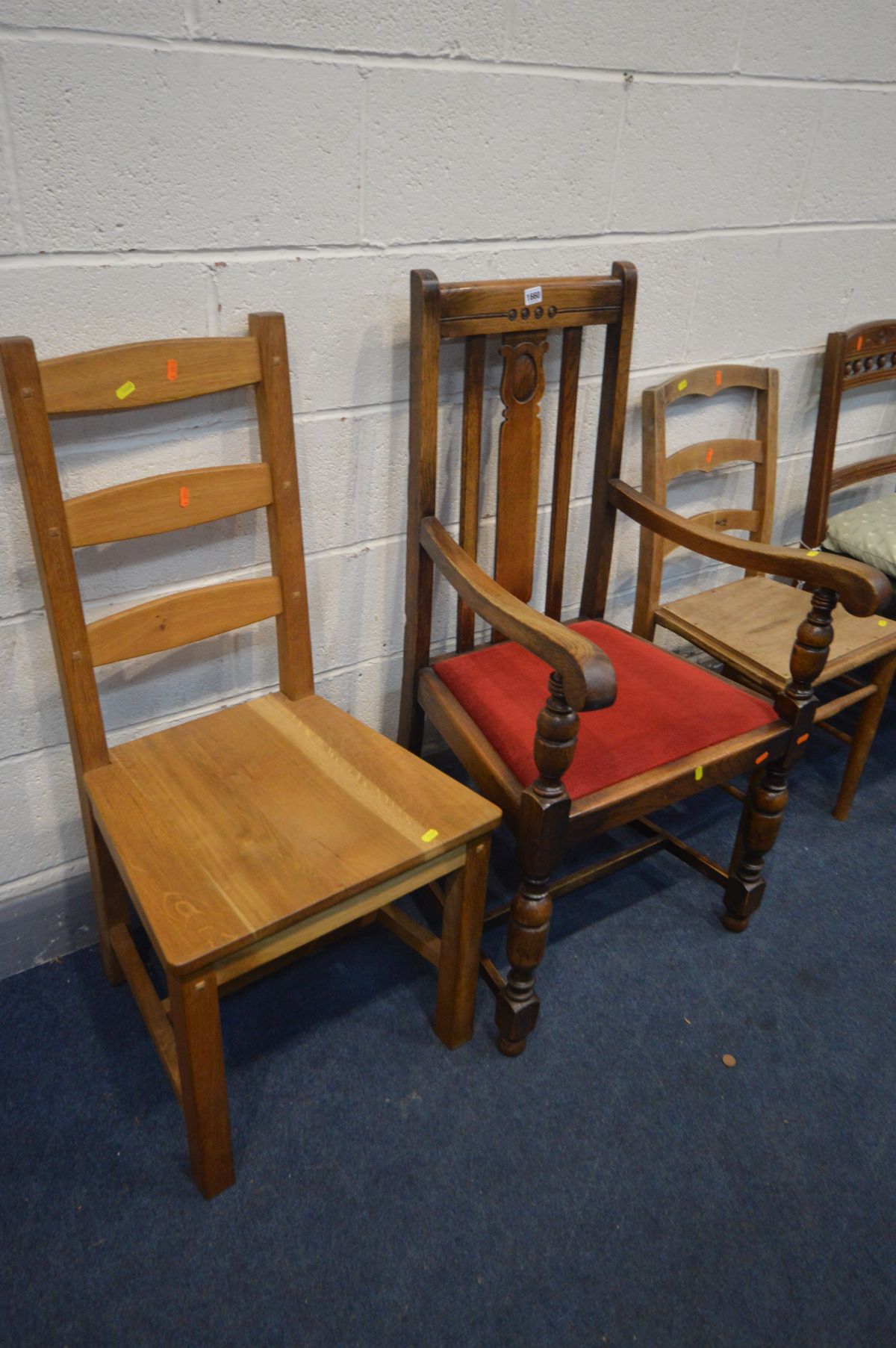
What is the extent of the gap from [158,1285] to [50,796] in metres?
0.70

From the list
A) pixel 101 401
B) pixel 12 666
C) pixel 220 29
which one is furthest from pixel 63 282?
pixel 12 666

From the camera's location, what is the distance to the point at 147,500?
46.4 inches

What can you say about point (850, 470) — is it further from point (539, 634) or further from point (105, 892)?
point (105, 892)

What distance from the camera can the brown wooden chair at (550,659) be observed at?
4.04ft

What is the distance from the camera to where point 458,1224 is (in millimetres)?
1187

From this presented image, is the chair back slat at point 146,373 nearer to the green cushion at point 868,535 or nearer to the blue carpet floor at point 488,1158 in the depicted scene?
the blue carpet floor at point 488,1158

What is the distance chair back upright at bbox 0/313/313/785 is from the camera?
3.49ft

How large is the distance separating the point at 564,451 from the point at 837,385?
818mm

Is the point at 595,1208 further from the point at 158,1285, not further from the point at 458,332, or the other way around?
the point at 458,332

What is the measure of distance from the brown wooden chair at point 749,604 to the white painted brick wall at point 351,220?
0.29ft

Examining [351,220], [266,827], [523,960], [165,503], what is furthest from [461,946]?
[351,220]

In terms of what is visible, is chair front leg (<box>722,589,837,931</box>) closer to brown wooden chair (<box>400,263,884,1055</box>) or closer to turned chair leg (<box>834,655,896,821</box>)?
brown wooden chair (<box>400,263,884,1055</box>)

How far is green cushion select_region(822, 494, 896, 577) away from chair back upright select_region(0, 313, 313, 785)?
1.25 metres

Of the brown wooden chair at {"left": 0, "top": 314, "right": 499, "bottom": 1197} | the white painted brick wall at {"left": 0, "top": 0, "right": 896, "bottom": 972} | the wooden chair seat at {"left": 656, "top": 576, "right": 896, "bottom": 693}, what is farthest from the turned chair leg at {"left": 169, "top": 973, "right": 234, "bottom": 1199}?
the wooden chair seat at {"left": 656, "top": 576, "right": 896, "bottom": 693}
